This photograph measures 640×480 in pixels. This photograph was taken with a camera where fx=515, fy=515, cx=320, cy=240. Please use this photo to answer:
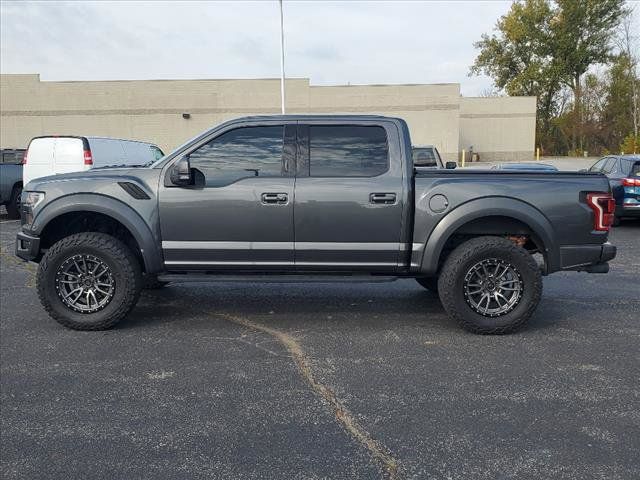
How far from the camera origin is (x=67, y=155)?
11250 millimetres

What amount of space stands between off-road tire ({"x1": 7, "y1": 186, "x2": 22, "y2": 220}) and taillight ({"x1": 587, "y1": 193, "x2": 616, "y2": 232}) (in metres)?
13.5

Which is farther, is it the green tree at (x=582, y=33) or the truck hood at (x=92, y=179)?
the green tree at (x=582, y=33)

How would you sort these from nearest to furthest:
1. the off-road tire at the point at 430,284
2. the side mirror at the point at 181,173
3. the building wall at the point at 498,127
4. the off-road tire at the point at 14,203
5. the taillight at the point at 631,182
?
1. the side mirror at the point at 181,173
2. the off-road tire at the point at 430,284
3. the taillight at the point at 631,182
4. the off-road tire at the point at 14,203
5. the building wall at the point at 498,127

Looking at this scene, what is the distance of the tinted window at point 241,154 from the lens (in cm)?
475

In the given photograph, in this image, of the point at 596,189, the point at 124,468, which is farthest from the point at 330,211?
the point at 124,468

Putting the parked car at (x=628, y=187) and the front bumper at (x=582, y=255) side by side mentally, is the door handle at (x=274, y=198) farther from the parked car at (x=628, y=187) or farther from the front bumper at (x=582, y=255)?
the parked car at (x=628, y=187)

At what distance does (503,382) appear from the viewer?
369cm

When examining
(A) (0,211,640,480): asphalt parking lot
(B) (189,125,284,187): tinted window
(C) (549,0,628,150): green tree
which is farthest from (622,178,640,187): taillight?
(C) (549,0,628,150): green tree

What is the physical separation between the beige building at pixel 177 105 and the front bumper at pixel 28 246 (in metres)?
29.6

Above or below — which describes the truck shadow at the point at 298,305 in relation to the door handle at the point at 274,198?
below

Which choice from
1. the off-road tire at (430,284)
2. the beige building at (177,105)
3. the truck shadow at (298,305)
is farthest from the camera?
the beige building at (177,105)

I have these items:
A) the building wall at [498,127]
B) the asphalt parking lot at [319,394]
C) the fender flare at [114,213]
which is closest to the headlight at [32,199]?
the fender flare at [114,213]

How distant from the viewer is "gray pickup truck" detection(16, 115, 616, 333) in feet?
15.2

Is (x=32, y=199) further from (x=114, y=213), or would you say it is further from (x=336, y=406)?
(x=336, y=406)
